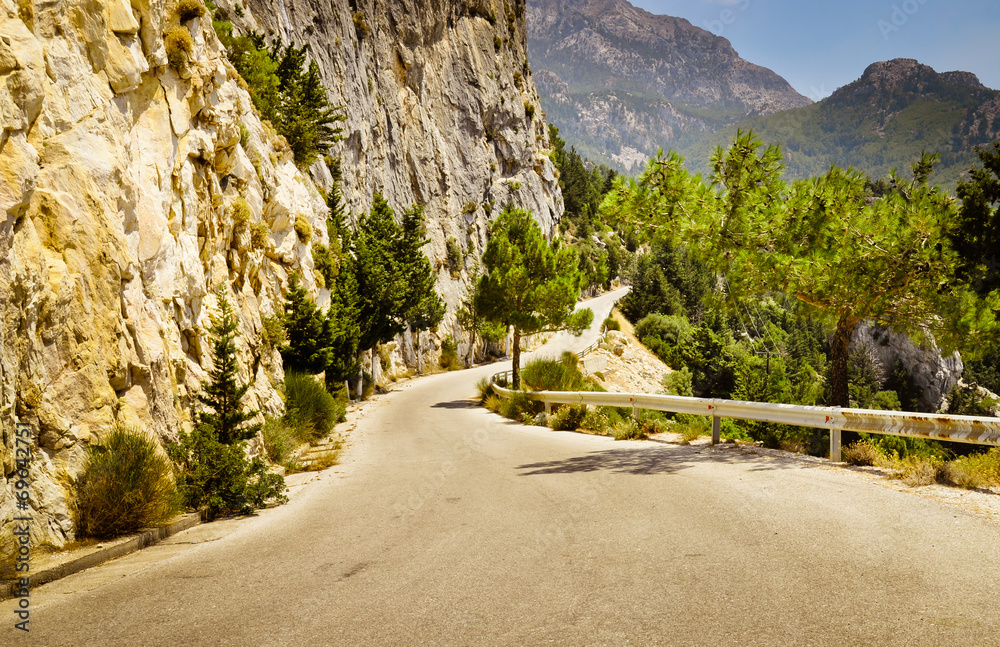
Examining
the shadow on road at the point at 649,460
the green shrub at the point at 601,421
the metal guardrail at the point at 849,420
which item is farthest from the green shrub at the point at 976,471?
the green shrub at the point at 601,421

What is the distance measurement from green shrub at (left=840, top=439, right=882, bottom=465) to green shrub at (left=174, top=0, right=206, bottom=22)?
17.2m

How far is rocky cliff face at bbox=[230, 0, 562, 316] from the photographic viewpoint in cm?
3997

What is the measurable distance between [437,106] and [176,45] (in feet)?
164

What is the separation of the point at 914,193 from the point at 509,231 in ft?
64.1

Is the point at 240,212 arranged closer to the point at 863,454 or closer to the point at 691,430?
the point at 691,430

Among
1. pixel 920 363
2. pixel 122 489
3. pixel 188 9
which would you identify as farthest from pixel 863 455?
pixel 920 363

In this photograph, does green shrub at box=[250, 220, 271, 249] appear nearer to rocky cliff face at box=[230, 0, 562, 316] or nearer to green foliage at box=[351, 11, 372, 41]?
rocky cliff face at box=[230, 0, 562, 316]

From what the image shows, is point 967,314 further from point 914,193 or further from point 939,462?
point 939,462

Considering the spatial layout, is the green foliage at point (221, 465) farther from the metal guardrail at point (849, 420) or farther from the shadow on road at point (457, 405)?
the shadow on road at point (457, 405)

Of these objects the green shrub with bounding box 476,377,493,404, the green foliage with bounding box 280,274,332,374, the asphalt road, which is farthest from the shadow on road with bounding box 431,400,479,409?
the asphalt road

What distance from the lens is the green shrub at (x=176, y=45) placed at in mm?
12820

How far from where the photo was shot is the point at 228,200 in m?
15.5

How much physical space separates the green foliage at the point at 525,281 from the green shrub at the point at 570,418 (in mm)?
10509

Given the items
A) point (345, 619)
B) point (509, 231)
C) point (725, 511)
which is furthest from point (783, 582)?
point (509, 231)
